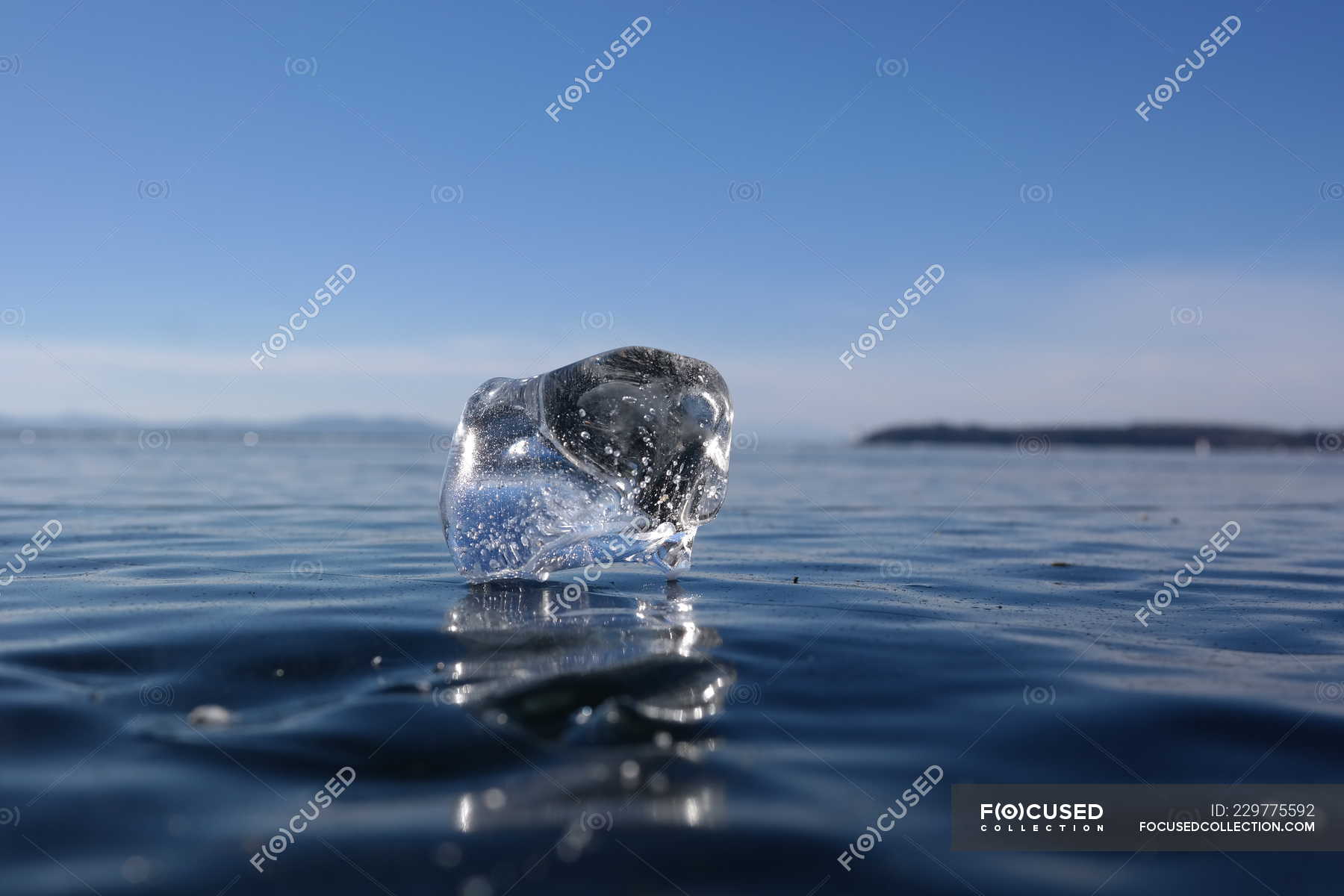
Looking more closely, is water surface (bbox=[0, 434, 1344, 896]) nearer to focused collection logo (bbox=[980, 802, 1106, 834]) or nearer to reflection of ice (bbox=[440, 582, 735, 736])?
reflection of ice (bbox=[440, 582, 735, 736])

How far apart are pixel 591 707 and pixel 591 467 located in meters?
→ 2.89

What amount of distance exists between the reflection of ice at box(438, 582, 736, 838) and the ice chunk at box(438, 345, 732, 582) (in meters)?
1.04

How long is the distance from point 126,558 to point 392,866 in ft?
18.9

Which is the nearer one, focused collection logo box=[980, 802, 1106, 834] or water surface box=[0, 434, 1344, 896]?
water surface box=[0, 434, 1344, 896]

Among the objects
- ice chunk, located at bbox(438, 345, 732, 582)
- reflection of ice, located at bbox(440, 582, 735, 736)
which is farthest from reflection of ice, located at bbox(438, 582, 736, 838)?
ice chunk, located at bbox(438, 345, 732, 582)

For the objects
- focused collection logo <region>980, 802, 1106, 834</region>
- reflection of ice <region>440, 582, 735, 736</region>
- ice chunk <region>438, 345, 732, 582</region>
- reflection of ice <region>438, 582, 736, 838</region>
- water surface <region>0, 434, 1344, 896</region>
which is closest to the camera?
water surface <region>0, 434, 1344, 896</region>

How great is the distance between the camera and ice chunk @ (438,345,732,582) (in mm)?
6066

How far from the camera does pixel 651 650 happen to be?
4.20 m

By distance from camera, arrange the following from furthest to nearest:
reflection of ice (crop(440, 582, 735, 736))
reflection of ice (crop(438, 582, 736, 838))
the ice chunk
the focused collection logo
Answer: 1. the ice chunk
2. reflection of ice (crop(440, 582, 735, 736))
3. the focused collection logo
4. reflection of ice (crop(438, 582, 736, 838))

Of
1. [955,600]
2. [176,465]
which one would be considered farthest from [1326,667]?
[176,465]

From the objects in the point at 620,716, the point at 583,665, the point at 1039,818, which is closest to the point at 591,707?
the point at 620,716

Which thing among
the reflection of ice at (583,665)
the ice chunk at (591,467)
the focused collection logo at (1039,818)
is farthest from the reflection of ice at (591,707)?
the ice chunk at (591,467)

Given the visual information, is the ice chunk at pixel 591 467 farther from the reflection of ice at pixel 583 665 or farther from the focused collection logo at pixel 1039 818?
the focused collection logo at pixel 1039 818

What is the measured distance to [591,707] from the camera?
3.43 metres
